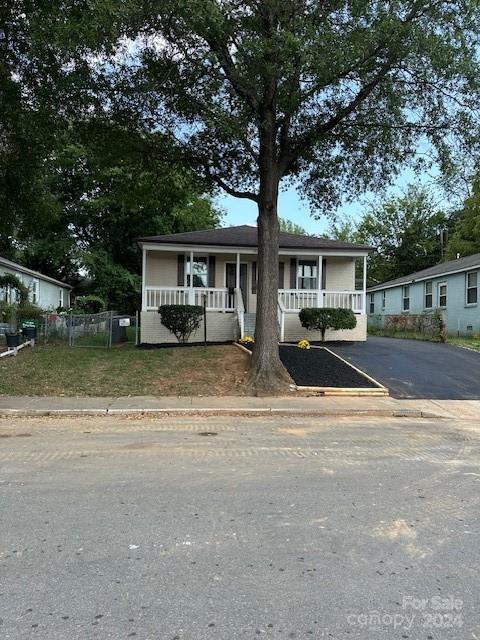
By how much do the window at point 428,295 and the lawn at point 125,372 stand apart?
18073 millimetres

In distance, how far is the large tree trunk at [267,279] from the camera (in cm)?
1253

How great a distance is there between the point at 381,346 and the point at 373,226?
3057 centimetres

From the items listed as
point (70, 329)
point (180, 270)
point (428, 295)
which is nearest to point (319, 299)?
point (180, 270)

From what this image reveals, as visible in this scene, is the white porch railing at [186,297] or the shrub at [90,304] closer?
the white porch railing at [186,297]

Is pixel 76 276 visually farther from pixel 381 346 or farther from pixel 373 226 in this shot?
pixel 381 346

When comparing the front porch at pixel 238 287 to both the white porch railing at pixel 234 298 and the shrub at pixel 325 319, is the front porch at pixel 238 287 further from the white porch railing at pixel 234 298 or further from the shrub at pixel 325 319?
the shrub at pixel 325 319

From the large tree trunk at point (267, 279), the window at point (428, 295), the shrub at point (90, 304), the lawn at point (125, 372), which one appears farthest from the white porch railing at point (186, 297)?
the window at point (428, 295)

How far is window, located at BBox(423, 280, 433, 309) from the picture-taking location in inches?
1180

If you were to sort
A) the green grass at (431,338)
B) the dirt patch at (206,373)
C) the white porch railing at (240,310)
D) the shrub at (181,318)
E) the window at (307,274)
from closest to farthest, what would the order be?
the dirt patch at (206,373) < the shrub at (181,318) < the white porch railing at (240,310) < the green grass at (431,338) < the window at (307,274)

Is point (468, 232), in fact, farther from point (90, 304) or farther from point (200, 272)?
point (90, 304)

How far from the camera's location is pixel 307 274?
72.6 feet

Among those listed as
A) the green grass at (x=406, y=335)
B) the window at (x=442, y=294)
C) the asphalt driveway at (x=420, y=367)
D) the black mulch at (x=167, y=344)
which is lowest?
the asphalt driveway at (x=420, y=367)

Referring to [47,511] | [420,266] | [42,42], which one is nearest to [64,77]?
[42,42]

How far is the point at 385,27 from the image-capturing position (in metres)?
9.84
